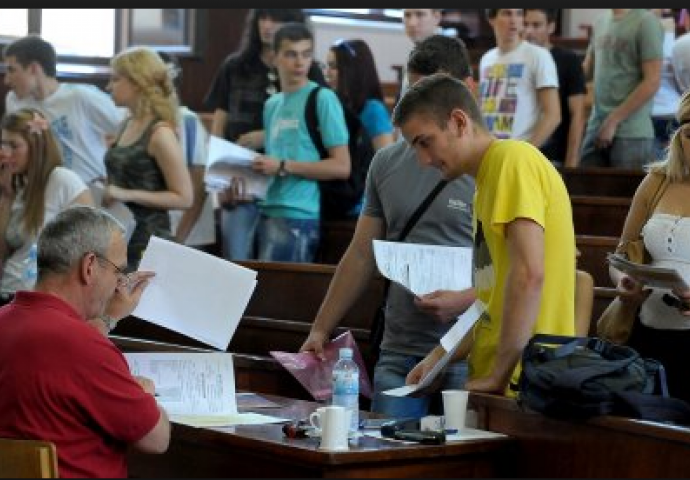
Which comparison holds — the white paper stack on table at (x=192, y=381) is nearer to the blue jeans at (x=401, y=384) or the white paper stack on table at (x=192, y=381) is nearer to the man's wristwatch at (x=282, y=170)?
the blue jeans at (x=401, y=384)

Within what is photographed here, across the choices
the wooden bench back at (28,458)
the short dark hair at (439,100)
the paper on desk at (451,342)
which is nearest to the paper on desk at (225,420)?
the paper on desk at (451,342)

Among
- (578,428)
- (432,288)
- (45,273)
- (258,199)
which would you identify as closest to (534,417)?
(578,428)

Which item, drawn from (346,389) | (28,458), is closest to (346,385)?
(346,389)

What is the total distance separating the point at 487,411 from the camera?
3.70m

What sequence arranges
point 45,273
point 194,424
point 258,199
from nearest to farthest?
point 45,273, point 194,424, point 258,199

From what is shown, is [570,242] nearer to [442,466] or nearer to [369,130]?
[442,466]

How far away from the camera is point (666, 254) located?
4.21 meters

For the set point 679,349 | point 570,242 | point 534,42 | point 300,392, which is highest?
point 534,42

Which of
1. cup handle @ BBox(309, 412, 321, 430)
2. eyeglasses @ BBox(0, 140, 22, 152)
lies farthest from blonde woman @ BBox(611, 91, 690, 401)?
eyeglasses @ BBox(0, 140, 22, 152)

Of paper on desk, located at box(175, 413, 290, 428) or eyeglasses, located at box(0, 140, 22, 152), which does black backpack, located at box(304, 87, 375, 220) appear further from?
paper on desk, located at box(175, 413, 290, 428)

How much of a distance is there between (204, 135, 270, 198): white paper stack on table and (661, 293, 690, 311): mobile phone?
2.43 metres

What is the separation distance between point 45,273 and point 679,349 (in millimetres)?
1744

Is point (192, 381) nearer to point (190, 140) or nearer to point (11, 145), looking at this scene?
point (11, 145)

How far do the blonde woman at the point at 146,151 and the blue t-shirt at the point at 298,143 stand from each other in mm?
400
